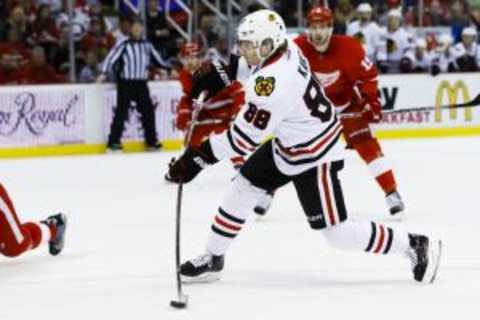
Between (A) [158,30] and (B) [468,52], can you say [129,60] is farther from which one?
(B) [468,52]

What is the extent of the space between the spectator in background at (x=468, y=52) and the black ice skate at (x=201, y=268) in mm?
8495

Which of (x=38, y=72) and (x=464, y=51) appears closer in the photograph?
(x=38, y=72)

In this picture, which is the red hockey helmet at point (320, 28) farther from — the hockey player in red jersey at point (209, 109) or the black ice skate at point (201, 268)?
the black ice skate at point (201, 268)

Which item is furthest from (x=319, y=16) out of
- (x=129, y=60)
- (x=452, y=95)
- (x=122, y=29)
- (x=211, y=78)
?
(x=452, y=95)

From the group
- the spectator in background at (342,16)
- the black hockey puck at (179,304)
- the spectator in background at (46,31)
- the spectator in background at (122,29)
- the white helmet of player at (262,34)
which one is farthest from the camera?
the spectator in background at (342,16)

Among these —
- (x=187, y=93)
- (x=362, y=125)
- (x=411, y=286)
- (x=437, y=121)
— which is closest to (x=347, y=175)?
(x=187, y=93)

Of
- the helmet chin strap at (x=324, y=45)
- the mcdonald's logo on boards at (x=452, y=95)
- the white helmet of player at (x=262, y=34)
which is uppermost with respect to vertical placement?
the white helmet of player at (x=262, y=34)

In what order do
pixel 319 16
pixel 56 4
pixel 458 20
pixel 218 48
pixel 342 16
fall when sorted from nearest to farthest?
pixel 319 16
pixel 56 4
pixel 218 48
pixel 342 16
pixel 458 20

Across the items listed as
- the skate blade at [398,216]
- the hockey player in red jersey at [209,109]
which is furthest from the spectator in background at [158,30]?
the skate blade at [398,216]

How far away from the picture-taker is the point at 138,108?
1080 cm

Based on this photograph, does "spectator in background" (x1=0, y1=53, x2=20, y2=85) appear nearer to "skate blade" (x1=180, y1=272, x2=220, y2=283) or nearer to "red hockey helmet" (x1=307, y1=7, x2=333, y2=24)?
"red hockey helmet" (x1=307, y1=7, x2=333, y2=24)

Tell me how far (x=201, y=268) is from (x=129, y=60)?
636cm

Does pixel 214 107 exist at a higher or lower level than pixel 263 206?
higher

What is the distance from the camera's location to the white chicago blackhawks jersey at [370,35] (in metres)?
12.5
